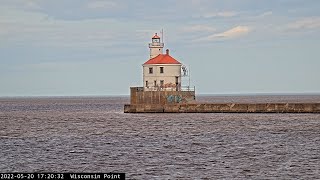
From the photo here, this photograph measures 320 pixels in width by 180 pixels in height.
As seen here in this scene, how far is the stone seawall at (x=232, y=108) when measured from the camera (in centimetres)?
7044

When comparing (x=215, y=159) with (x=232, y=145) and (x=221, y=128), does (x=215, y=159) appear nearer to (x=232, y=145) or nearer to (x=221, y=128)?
(x=232, y=145)

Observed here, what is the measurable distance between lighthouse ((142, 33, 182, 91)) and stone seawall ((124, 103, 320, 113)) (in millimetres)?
1880

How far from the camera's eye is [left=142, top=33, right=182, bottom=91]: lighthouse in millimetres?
70000

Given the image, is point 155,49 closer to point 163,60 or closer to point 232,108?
point 163,60

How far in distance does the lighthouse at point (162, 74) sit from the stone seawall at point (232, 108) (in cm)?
188

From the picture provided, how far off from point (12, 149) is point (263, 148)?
13247mm

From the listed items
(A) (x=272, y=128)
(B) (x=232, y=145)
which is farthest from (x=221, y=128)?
(B) (x=232, y=145)

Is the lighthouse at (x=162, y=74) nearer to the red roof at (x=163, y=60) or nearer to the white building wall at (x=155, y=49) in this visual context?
the red roof at (x=163, y=60)

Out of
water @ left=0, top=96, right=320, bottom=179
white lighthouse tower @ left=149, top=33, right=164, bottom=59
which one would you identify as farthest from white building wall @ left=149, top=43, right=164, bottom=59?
water @ left=0, top=96, right=320, bottom=179

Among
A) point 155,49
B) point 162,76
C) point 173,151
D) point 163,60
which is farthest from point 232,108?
point 173,151

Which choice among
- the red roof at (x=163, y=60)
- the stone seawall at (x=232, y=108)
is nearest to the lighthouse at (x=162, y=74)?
the red roof at (x=163, y=60)

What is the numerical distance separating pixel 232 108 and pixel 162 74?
8750 mm

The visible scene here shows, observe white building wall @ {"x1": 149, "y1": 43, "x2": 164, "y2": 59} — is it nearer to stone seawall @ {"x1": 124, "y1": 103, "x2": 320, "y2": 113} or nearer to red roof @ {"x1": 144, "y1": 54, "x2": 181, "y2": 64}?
red roof @ {"x1": 144, "y1": 54, "x2": 181, "y2": 64}

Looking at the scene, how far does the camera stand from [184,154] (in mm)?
34938
